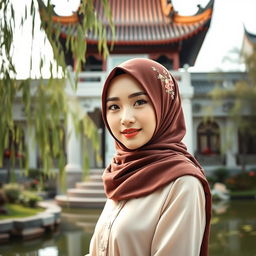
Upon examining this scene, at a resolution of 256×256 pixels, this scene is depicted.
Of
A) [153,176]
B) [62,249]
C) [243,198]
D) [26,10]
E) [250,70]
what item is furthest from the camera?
[250,70]

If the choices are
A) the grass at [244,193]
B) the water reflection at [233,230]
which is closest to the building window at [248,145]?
the grass at [244,193]

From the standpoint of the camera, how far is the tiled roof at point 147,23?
10766mm

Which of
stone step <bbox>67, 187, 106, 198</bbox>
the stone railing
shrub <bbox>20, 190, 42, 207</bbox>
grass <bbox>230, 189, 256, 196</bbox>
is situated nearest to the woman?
the stone railing

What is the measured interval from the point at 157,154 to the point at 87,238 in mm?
3911

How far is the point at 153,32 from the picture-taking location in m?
11.3

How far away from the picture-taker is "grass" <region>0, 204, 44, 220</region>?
507 centimetres

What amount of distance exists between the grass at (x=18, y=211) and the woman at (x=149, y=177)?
4.31 meters

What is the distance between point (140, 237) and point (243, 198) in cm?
890

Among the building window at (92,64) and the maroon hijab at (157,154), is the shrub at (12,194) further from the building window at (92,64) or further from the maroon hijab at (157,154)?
the building window at (92,64)

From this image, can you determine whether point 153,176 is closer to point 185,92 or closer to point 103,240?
point 103,240

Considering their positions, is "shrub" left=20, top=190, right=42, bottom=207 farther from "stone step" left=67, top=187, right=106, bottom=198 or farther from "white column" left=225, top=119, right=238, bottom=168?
"white column" left=225, top=119, right=238, bottom=168

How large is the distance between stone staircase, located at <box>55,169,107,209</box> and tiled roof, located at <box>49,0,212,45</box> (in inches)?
173

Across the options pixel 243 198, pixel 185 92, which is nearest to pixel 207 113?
pixel 185 92

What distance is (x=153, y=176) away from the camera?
106cm
